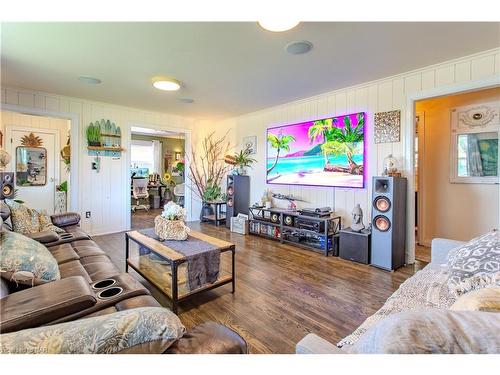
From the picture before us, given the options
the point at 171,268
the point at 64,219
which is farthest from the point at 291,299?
the point at 64,219

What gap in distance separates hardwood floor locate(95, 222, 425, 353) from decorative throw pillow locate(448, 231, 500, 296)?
0.78 metres

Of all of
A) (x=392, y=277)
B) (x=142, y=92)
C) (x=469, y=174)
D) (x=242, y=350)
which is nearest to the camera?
(x=242, y=350)

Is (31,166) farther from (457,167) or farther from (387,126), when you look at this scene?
(457,167)

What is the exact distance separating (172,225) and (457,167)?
3943 millimetres

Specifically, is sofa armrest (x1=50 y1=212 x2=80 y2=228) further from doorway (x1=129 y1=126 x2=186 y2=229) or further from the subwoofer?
doorway (x1=129 y1=126 x2=186 y2=229)

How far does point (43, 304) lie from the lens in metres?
1.10

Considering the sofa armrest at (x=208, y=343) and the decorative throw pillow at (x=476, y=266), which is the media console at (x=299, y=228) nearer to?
the decorative throw pillow at (x=476, y=266)

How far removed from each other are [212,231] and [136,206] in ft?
11.9

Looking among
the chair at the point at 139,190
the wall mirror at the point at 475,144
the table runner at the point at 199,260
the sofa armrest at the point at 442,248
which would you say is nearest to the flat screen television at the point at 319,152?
the wall mirror at the point at 475,144

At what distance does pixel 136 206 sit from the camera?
7445mm

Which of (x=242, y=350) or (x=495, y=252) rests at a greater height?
(x=495, y=252)
